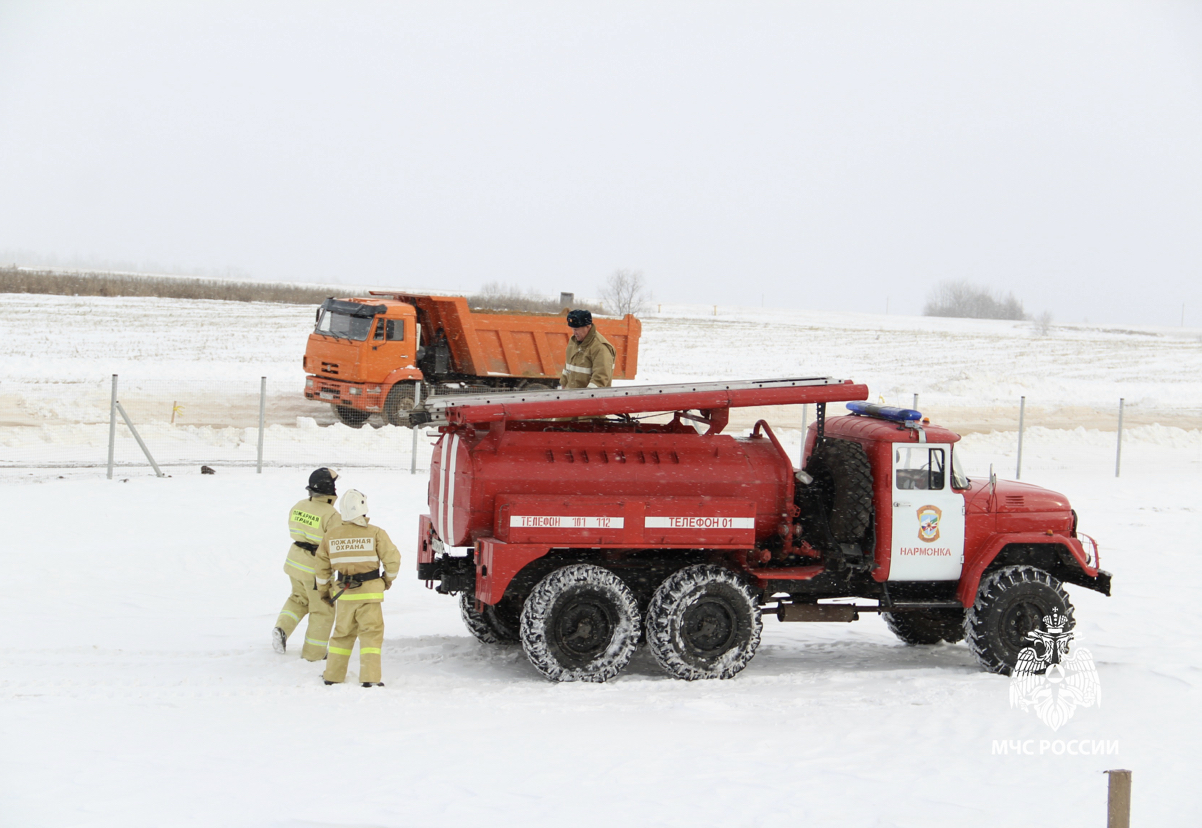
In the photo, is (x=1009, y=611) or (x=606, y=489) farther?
(x=1009, y=611)

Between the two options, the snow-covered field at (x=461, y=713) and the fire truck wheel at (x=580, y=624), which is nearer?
the snow-covered field at (x=461, y=713)

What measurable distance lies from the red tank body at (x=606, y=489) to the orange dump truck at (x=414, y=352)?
1444cm

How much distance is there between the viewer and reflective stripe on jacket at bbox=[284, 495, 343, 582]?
8.54 meters

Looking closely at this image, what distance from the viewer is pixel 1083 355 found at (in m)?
51.1

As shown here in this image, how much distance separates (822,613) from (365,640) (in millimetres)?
3592

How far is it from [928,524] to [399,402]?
15.9 m

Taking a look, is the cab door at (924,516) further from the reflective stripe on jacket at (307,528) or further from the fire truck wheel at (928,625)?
the reflective stripe on jacket at (307,528)

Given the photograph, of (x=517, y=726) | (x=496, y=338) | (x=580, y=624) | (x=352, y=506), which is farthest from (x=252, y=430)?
(x=517, y=726)

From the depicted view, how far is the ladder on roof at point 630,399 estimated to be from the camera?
8.02m

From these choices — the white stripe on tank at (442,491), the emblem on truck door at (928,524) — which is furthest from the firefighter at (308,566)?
the emblem on truck door at (928,524)

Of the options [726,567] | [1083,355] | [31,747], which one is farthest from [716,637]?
[1083,355]

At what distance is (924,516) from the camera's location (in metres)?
8.61

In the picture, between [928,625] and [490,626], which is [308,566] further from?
[928,625]

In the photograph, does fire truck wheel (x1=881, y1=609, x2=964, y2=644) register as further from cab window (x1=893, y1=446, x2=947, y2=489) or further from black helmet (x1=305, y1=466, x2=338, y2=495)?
black helmet (x1=305, y1=466, x2=338, y2=495)
